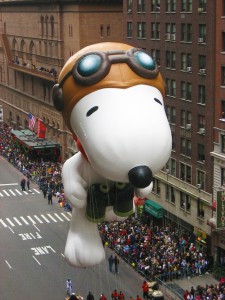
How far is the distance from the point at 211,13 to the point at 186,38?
14.7ft

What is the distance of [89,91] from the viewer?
1459 cm

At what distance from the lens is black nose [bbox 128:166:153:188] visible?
13344 millimetres

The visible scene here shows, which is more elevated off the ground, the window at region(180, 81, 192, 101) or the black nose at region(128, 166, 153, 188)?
the black nose at region(128, 166, 153, 188)

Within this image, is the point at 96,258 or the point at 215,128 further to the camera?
the point at 215,128

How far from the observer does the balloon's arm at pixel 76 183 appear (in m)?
16.0

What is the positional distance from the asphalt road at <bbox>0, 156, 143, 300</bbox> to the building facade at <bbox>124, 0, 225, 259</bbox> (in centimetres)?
700

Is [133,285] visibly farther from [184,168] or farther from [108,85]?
[108,85]

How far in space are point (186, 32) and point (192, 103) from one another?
5.08m

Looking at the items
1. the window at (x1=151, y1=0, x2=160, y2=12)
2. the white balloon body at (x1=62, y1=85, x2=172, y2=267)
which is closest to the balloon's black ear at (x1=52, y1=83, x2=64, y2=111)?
the white balloon body at (x1=62, y1=85, x2=172, y2=267)

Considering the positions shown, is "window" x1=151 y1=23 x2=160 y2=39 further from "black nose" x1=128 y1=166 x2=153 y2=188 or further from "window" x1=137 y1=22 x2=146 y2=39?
"black nose" x1=128 y1=166 x2=153 y2=188

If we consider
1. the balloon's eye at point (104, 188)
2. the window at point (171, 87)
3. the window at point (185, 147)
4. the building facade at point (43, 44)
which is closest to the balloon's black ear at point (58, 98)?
the balloon's eye at point (104, 188)

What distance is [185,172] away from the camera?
52.5 metres

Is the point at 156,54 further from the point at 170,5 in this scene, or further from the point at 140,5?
the point at 140,5

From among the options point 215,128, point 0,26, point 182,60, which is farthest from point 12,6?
point 215,128
